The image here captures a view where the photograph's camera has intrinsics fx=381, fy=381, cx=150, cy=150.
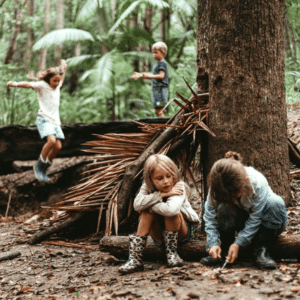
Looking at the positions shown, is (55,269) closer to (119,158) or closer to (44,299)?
(44,299)

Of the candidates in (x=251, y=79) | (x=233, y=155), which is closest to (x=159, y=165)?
(x=233, y=155)

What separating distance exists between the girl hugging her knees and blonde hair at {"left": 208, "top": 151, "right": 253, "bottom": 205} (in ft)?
1.53

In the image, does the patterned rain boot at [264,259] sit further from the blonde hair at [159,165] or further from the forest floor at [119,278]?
the blonde hair at [159,165]

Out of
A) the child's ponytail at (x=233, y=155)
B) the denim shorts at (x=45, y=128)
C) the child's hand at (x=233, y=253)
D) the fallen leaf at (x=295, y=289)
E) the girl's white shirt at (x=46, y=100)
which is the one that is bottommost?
the fallen leaf at (x=295, y=289)

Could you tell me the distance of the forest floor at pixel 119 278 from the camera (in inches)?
94.7

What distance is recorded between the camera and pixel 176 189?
3.10 meters

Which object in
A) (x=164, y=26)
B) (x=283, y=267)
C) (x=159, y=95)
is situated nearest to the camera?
(x=283, y=267)

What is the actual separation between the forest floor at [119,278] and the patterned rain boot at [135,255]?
6cm

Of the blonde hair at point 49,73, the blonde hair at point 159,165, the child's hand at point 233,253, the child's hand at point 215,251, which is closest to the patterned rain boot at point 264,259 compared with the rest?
the child's hand at point 233,253

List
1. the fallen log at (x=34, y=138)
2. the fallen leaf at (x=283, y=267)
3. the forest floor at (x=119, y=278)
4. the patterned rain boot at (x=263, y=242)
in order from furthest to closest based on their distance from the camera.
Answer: the fallen log at (x=34, y=138), the patterned rain boot at (x=263, y=242), the fallen leaf at (x=283, y=267), the forest floor at (x=119, y=278)

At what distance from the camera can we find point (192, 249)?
10.4 ft

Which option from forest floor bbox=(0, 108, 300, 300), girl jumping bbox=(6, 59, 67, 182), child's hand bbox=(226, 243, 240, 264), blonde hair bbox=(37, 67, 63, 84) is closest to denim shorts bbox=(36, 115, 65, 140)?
girl jumping bbox=(6, 59, 67, 182)

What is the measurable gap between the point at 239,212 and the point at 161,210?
59 cm

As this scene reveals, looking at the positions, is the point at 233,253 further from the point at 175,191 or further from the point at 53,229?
the point at 53,229
